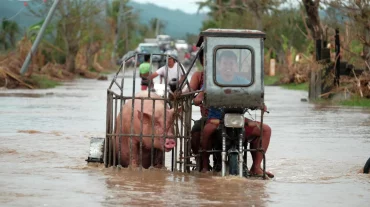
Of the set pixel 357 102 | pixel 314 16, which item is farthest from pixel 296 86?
pixel 357 102

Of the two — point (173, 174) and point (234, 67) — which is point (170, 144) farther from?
point (234, 67)

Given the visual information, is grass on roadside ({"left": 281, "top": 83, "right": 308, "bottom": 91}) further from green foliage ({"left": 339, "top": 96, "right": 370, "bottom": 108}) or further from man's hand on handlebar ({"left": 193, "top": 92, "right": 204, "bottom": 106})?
man's hand on handlebar ({"left": 193, "top": 92, "right": 204, "bottom": 106})

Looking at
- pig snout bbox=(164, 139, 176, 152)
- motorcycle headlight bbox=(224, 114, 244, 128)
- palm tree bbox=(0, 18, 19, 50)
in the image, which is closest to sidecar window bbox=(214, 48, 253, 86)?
motorcycle headlight bbox=(224, 114, 244, 128)

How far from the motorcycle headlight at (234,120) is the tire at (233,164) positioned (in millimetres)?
355

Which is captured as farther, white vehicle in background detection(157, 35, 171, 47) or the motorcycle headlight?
white vehicle in background detection(157, 35, 171, 47)

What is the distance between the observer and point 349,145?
49.5 ft

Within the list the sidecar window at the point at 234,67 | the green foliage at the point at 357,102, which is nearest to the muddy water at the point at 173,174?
the sidecar window at the point at 234,67

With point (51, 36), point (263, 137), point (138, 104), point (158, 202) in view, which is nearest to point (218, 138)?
point (263, 137)

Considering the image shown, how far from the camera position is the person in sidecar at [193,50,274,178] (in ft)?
32.4

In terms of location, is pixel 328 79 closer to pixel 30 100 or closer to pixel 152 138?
pixel 30 100

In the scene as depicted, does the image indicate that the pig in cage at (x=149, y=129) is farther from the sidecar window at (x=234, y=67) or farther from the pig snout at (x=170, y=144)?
the sidecar window at (x=234, y=67)

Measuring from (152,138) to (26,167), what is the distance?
1840 millimetres

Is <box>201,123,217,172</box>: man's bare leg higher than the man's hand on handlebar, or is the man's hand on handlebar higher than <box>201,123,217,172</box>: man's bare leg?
the man's hand on handlebar

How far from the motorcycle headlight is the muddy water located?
571mm
